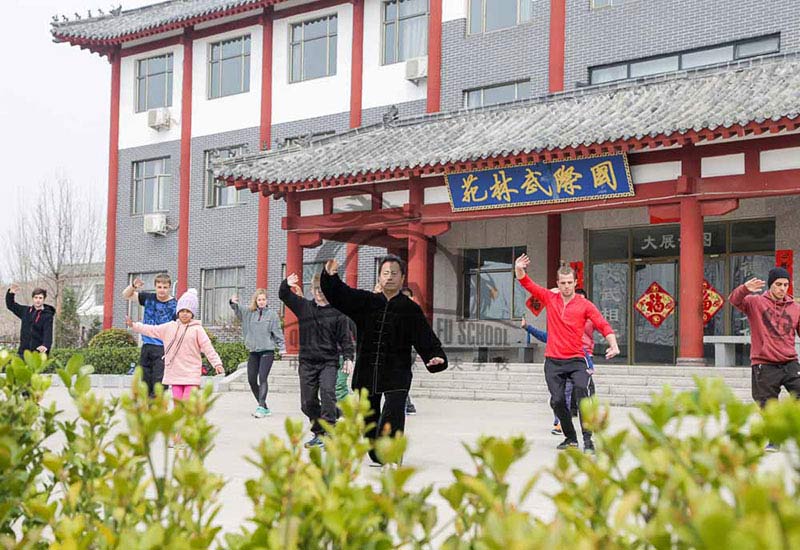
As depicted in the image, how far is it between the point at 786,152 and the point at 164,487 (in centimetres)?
1179

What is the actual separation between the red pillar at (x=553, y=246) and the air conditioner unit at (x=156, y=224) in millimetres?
10587

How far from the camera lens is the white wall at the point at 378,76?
66.8 ft

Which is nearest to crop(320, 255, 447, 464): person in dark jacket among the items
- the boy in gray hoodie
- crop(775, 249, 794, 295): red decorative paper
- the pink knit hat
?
the pink knit hat

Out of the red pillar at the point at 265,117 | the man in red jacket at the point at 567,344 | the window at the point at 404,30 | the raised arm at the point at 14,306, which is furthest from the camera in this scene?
the red pillar at the point at 265,117

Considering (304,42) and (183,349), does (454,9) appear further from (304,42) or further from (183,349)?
(183,349)

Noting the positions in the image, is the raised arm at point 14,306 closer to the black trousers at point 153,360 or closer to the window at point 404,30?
the black trousers at point 153,360

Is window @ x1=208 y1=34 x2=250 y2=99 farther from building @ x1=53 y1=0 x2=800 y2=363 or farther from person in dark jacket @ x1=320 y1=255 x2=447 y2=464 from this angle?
person in dark jacket @ x1=320 y1=255 x2=447 y2=464

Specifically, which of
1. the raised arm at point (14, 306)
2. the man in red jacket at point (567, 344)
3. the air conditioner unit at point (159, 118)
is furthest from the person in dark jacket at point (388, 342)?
the air conditioner unit at point (159, 118)

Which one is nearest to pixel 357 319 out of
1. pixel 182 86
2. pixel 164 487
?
pixel 164 487

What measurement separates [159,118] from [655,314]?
13.7 meters

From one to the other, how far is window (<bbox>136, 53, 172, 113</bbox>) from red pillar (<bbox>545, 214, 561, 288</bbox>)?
11520 millimetres

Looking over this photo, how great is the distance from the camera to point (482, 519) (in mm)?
1975

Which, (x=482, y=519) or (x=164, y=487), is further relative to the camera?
(x=164, y=487)

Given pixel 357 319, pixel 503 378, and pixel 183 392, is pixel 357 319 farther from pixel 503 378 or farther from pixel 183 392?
pixel 503 378
